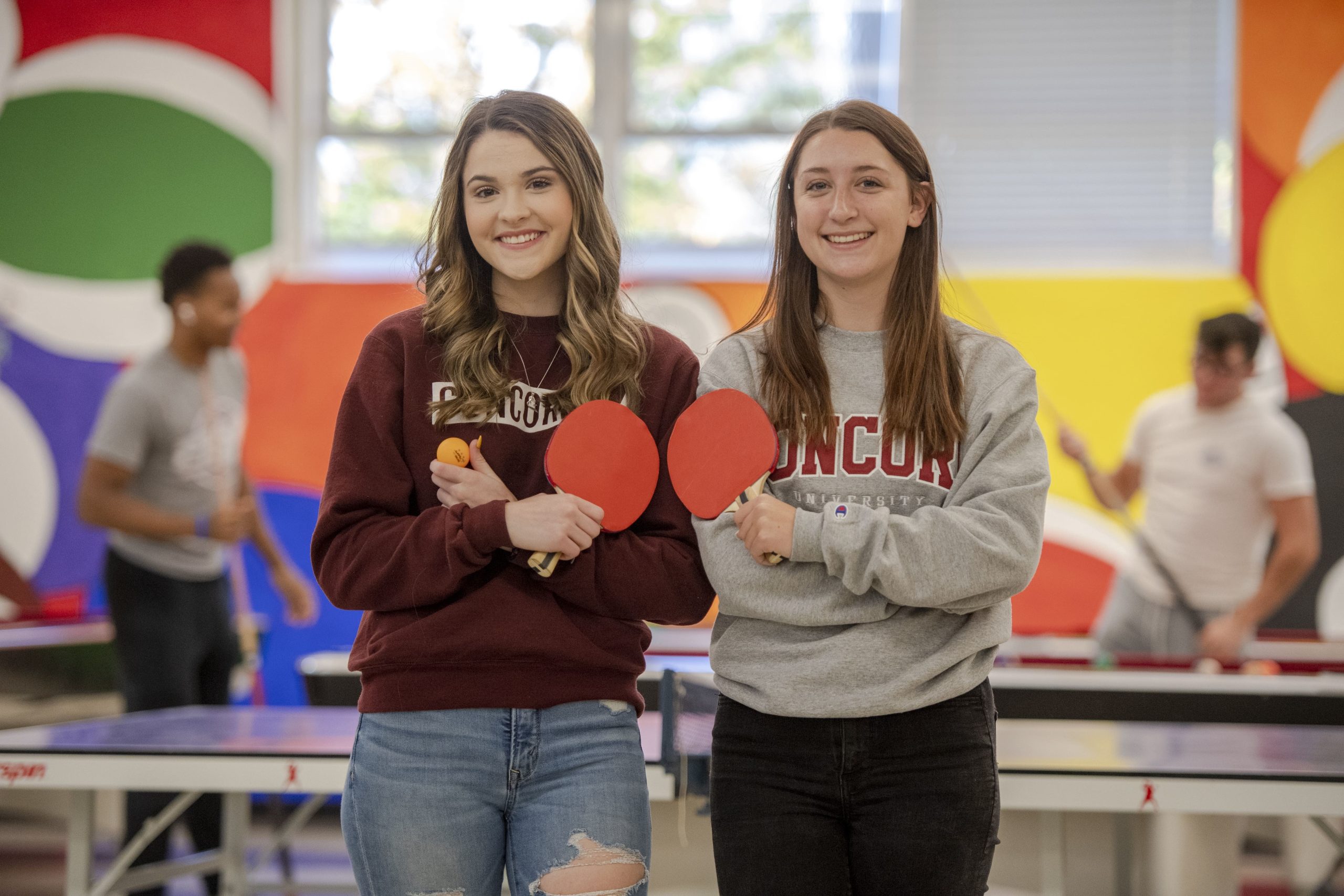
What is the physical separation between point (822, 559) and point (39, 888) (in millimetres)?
3598

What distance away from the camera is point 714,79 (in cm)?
548

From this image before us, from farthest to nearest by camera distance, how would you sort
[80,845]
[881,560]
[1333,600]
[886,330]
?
[1333,600] < [80,845] < [886,330] < [881,560]

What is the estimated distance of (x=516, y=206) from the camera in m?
1.65

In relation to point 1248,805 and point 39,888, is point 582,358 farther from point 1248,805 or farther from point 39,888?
point 39,888

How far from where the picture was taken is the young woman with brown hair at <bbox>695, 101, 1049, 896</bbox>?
1.50m

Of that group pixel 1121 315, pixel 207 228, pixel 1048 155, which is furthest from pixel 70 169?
pixel 1121 315

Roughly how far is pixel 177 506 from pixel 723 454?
2576 mm

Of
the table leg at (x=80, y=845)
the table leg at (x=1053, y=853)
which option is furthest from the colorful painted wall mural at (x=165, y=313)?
the table leg at (x=1053, y=853)

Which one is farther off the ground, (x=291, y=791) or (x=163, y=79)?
(x=163, y=79)

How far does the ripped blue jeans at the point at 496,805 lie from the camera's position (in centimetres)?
148

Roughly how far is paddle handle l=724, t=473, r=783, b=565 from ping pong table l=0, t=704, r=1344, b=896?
2.54 ft

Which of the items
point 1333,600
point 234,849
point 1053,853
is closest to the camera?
point 1053,853

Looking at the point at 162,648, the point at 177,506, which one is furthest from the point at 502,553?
the point at 177,506

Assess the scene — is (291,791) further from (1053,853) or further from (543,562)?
(1053,853)
